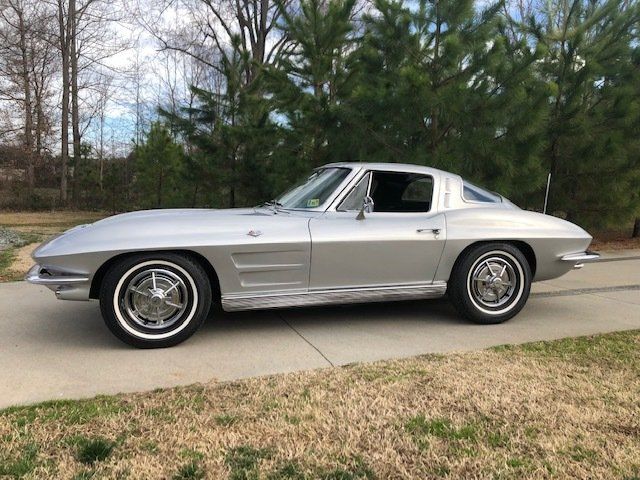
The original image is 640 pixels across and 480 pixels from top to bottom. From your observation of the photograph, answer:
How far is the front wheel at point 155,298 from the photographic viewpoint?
3822 millimetres

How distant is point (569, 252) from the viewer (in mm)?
4965

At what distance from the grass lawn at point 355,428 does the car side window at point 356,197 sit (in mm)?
1449

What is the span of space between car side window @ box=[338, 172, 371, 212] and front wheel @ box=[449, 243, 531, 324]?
40.6 inches

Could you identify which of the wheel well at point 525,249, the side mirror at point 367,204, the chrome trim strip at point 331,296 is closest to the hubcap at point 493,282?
the wheel well at point 525,249

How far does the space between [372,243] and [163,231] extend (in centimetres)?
163

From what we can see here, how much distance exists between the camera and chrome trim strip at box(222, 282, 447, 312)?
412 centimetres

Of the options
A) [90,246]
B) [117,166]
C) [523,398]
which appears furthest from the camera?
[117,166]

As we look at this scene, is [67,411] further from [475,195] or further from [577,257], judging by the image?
[577,257]

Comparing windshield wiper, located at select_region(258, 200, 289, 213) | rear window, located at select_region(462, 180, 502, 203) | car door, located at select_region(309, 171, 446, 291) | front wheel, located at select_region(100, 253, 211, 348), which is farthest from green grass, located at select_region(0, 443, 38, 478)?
rear window, located at select_region(462, 180, 502, 203)

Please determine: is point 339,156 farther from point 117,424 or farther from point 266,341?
point 117,424

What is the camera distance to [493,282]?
15.7 ft

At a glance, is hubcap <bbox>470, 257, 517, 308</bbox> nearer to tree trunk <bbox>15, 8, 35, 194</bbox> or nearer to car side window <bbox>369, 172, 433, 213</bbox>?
car side window <bbox>369, 172, 433, 213</bbox>

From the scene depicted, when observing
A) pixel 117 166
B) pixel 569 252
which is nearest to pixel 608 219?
pixel 569 252

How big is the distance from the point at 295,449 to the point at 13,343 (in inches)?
107
